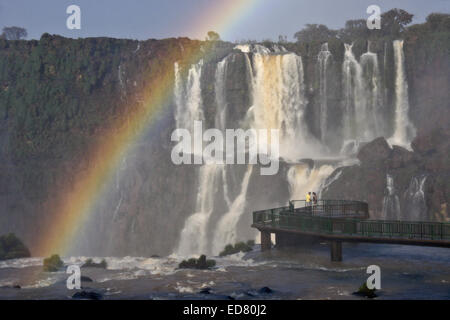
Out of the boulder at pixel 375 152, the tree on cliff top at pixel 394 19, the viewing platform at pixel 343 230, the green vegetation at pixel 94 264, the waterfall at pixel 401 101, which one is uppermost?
the tree on cliff top at pixel 394 19

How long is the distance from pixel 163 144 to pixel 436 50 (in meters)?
34.8

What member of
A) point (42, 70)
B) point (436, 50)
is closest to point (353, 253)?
point (436, 50)

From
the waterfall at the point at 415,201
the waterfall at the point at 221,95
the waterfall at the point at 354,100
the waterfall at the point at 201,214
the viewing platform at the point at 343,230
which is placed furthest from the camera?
the waterfall at the point at 221,95

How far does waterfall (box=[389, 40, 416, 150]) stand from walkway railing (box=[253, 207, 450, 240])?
1511 inches

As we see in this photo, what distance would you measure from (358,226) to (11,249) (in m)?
27.0

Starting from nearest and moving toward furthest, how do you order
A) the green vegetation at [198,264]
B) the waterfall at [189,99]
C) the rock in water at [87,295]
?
1. the rock in water at [87,295]
2. the green vegetation at [198,264]
3. the waterfall at [189,99]

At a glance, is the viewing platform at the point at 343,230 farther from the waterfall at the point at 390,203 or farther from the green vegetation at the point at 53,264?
the waterfall at the point at 390,203

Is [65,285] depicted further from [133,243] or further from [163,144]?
[163,144]

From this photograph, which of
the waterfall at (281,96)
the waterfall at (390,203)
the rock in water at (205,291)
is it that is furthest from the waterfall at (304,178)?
the rock in water at (205,291)

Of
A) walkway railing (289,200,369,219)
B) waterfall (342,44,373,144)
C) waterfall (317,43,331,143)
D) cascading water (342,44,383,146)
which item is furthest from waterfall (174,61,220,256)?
walkway railing (289,200,369,219)

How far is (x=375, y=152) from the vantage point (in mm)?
71062

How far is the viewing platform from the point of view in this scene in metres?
39.7

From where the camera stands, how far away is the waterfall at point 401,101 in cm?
8300

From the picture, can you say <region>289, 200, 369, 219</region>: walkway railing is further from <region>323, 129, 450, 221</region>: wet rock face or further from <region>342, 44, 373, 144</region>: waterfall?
<region>342, 44, 373, 144</region>: waterfall
